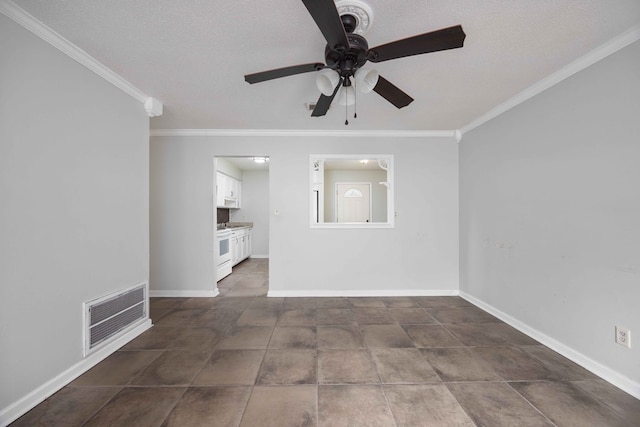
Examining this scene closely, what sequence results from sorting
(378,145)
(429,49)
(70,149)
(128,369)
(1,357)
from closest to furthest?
(429,49) → (1,357) → (70,149) → (128,369) → (378,145)

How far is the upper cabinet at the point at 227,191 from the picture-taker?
5.59m

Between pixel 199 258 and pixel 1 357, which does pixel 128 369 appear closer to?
pixel 1 357

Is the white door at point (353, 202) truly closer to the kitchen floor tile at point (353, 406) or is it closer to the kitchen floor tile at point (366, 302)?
the kitchen floor tile at point (366, 302)

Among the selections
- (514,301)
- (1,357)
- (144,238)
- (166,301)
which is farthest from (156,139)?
(514,301)

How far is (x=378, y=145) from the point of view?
3670 mm

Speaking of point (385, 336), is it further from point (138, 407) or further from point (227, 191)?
point (227, 191)

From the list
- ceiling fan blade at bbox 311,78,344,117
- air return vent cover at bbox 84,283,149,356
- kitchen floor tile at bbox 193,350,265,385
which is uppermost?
ceiling fan blade at bbox 311,78,344,117

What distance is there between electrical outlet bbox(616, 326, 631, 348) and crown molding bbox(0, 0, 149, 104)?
4.34 m

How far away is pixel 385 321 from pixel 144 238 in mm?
2740

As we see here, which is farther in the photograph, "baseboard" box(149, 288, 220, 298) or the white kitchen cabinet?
the white kitchen cabinet

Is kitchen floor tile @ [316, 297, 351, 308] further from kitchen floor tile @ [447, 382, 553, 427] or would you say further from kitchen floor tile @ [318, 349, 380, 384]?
kitchen floor tile @ [447, 382, 553, 427]

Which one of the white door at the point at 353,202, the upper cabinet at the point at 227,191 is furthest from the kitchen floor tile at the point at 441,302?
the upper cabinet at the point at 227,191

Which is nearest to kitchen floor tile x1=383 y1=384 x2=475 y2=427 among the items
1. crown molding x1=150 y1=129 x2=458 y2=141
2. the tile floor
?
the tile floor

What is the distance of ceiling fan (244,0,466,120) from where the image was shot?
3.57 ft
